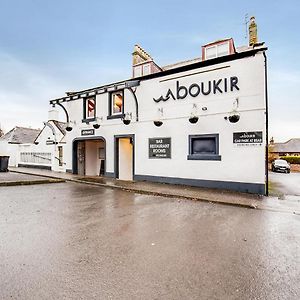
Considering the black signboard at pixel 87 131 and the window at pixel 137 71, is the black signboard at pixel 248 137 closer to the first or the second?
the window at pixel 137 71

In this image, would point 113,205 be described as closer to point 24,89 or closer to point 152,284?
point 152,284

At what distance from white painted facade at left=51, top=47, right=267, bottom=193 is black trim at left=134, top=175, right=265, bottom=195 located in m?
0.04

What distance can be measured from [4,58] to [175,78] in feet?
65.0

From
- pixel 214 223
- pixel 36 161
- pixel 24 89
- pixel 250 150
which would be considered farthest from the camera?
pixel 24 89

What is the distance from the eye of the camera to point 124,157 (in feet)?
46.5

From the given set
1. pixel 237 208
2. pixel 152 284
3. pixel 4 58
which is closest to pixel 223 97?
pixel 237 208

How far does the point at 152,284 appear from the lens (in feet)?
8.91

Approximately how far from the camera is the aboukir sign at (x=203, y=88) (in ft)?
33.1

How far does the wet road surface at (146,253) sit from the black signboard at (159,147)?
18.4 feet

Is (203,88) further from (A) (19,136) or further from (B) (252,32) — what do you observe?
(A) (19,136)

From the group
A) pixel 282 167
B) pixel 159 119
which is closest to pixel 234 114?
pixel 159 119

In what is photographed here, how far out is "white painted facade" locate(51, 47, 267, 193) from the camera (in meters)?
9.43

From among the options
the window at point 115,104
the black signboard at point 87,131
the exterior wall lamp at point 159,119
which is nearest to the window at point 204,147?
the exterior wall lamp at point 159,119

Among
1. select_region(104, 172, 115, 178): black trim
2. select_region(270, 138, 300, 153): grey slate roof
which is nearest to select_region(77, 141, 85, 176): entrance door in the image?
select_region(104, 172, 115, 178): black trim
